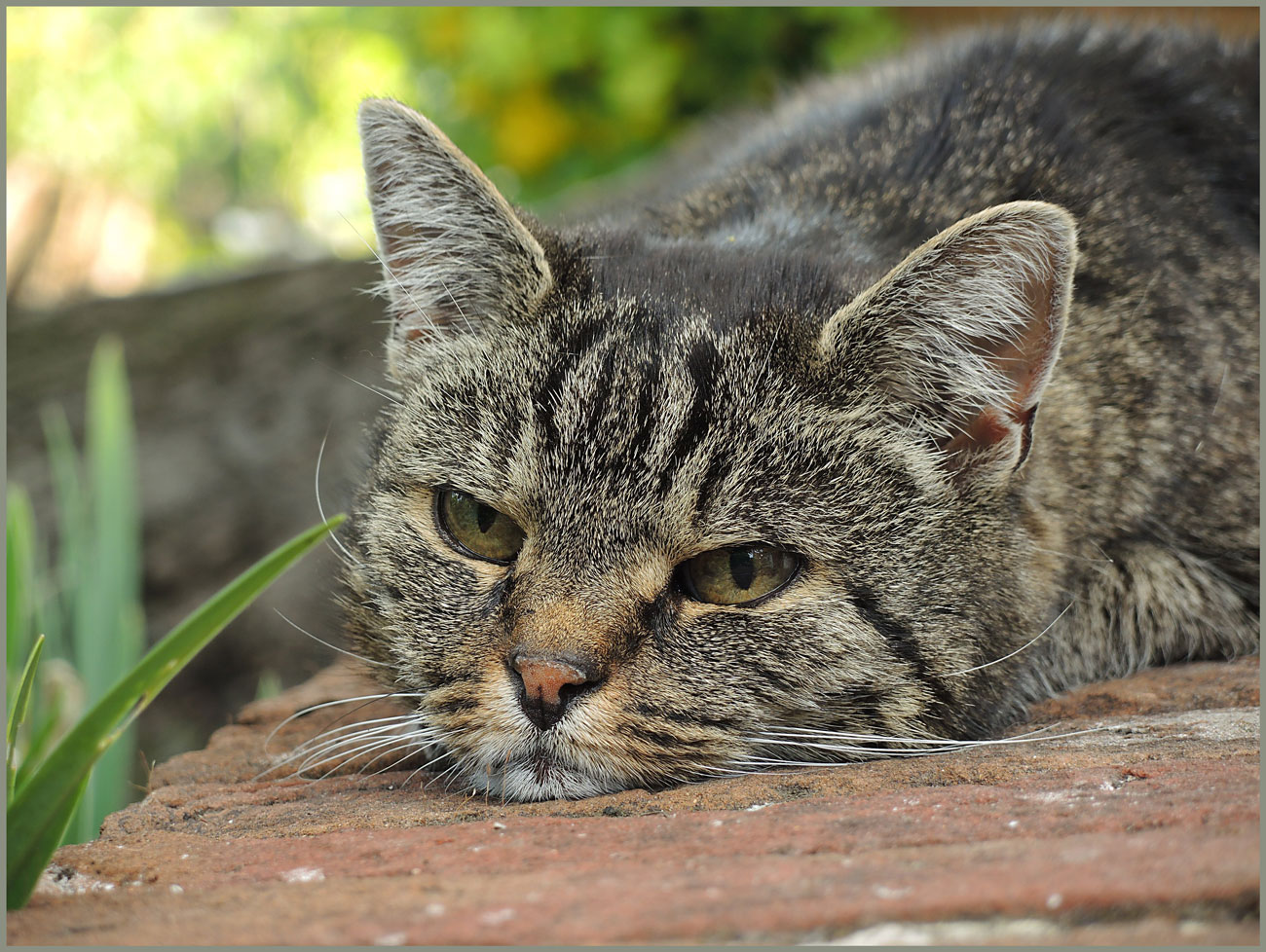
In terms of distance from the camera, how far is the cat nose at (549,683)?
189 centimetres

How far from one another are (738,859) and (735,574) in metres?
0.70

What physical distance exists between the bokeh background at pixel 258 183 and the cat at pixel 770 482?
525 millimetres

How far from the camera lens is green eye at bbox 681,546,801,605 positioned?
2080 millimetres

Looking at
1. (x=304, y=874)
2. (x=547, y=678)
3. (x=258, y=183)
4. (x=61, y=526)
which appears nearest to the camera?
(x=304, y=874)

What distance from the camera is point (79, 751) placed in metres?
1.41

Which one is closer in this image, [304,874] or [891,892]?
[891,892]

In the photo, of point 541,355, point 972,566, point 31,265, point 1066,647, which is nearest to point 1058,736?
point 972,566

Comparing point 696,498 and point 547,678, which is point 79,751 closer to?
point 547,678

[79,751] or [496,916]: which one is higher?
[79,751]

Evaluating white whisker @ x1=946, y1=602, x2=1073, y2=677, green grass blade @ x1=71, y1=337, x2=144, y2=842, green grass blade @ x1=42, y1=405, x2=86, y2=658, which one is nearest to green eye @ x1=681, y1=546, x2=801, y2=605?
white whisker @ x1=946, y1=602, x2=1073, y2=677

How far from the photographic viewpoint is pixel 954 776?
1868 millimetres

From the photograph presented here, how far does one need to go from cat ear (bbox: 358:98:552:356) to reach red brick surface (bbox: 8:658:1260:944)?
1.03m

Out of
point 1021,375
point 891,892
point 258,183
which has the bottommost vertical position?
point 891,892

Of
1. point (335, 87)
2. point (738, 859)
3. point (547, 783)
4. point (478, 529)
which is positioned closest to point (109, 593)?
point (478, 529)
